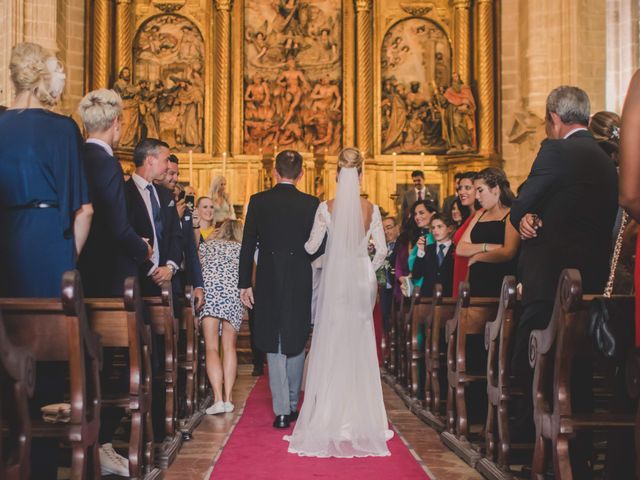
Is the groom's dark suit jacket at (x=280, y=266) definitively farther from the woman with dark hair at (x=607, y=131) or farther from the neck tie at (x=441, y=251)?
the woman with dark hair at (x=607, y=131)

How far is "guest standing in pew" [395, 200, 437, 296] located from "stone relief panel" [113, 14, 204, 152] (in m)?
6.86

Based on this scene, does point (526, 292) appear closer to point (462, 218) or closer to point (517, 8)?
point (462, 218)

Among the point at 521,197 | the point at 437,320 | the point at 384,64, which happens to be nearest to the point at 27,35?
the point at 384,64

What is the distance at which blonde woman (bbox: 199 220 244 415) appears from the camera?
293 inches

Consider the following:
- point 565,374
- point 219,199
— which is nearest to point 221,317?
point 219,199

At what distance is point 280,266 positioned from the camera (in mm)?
6668

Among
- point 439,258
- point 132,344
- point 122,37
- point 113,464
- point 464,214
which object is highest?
point 122,37

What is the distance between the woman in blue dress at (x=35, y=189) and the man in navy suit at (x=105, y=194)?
22.5 inches

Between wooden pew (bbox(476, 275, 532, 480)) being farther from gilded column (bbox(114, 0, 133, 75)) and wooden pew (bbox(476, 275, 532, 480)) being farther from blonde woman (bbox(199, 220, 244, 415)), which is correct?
gilded column (bbox(114, 0, 133, 75))

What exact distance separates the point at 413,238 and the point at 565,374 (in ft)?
19.5

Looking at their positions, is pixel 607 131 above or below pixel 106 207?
above

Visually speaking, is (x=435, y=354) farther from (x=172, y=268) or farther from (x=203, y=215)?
(x=203, y=215)

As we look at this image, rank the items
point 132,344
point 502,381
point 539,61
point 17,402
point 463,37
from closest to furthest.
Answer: point 17,402
point 132,344
point 502,381
point 539,61
point 463,37

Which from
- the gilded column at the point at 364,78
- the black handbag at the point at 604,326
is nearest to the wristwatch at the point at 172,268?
the black handbag at the point at 604,326
